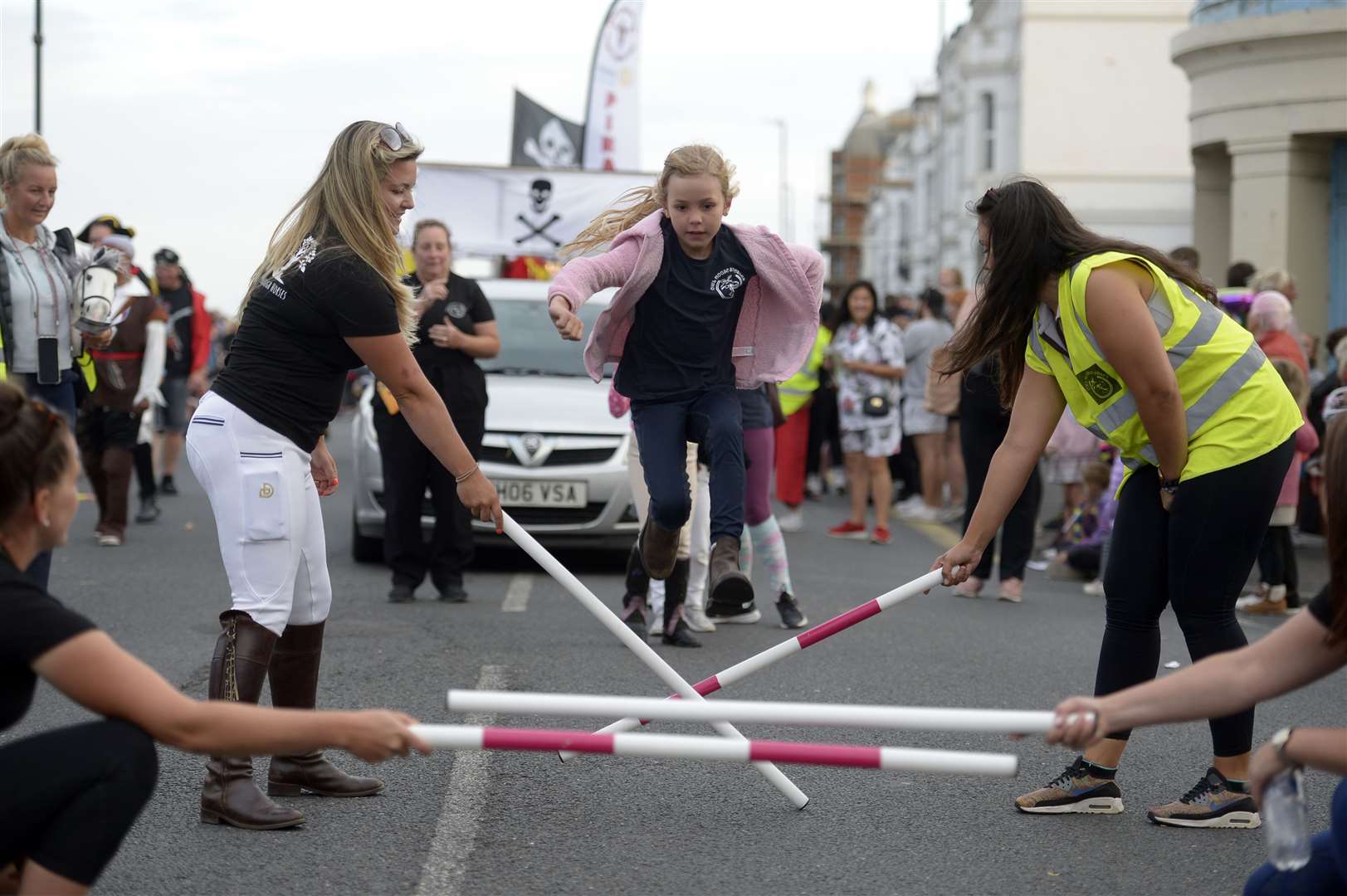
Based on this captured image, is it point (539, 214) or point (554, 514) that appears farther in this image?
point (539, 214)

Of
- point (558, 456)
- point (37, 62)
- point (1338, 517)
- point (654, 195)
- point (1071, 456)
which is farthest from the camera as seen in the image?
point (37, 62)

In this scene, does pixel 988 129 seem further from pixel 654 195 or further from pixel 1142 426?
pixel 1142 426

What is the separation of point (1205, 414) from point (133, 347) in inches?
342

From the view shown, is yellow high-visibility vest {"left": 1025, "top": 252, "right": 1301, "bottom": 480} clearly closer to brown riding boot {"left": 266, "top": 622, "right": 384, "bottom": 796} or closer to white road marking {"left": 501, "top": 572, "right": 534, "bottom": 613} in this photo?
brown riding boot {"left": 266, "top": 622, "right": 384, "bottom": 796}

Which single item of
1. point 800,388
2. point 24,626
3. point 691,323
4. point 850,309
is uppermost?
point 850,309

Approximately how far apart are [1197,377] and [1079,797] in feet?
4.19

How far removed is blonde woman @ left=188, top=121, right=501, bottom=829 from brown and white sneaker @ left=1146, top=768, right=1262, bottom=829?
212 cm

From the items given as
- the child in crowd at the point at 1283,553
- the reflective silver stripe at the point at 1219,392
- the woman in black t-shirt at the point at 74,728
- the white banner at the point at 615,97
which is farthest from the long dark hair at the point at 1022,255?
the white banner at the point at 615,97

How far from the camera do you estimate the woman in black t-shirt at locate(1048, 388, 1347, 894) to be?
311 cm

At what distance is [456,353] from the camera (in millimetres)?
9258

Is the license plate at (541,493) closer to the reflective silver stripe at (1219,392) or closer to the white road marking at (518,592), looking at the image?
the white road marking at (518,592)

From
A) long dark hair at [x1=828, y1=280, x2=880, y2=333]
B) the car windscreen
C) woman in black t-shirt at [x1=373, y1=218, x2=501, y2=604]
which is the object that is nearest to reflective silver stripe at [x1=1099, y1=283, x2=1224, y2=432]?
woman in black t-shirt at [x1=373, y1=218, x2=501, y2=604]

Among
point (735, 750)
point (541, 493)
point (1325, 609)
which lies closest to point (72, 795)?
point (735, 750)

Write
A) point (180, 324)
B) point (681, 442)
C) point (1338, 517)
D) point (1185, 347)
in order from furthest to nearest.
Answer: point (180, 324)
point (681, 442)
point (1185, 347)
point (1338, 517)
